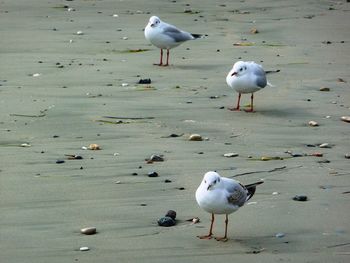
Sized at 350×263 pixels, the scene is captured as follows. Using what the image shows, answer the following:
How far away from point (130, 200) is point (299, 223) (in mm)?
1194

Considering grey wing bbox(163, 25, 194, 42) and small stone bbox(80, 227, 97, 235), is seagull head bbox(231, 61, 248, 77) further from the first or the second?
small stone bbox(80, 227, 97, 235)

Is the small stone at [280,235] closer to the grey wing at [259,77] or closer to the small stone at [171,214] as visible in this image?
the small stone at [171,214]

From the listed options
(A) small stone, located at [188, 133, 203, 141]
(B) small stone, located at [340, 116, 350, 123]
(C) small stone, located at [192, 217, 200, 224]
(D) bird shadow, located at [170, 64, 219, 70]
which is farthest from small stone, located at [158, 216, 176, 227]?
(D) bird shadow, located at [170, 64, 219, 70]

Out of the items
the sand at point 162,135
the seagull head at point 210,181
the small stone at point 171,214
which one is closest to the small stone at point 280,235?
the sand at point 162,135

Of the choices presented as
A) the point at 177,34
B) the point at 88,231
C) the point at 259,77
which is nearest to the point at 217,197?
the point at 88,231

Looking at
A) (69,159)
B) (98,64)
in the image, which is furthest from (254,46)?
(69,159)

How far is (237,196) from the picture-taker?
6.56 metres

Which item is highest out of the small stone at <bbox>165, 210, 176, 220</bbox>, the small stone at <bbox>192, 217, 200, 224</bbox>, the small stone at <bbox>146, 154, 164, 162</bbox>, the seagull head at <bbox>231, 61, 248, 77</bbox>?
the seagull head at <bbox>231, 61, 248, 77</bbox>

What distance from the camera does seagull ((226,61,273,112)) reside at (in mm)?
10312

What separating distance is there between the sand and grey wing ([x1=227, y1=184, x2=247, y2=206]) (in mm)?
169

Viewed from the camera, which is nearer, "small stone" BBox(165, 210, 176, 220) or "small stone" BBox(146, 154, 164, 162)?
"small stone" BBox(165, 210, 176, 220)

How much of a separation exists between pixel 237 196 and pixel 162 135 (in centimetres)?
262

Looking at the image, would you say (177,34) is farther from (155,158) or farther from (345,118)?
(155,158)

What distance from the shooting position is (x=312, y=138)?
357 inches
